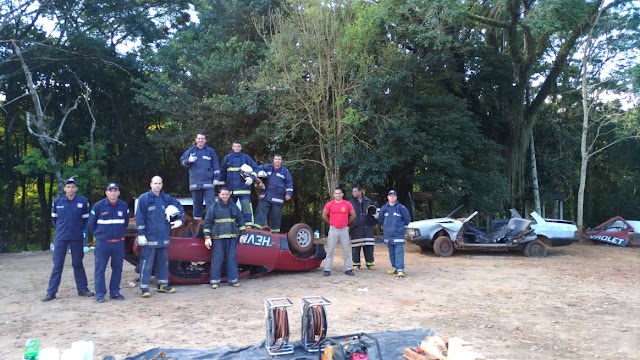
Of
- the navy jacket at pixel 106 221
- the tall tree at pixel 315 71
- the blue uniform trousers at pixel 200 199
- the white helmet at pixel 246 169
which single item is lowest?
the navy jacket at pixel 106 221

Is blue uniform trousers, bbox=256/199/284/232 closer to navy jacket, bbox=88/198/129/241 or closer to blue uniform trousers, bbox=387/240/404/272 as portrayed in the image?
blue uniform trousers, bbox=387/240/404/272

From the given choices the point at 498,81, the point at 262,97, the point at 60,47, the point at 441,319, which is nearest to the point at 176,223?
the point at 441,319

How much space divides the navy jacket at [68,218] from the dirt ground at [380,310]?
0.99 meters

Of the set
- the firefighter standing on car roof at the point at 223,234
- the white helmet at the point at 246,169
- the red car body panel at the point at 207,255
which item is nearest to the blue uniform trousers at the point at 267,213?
the red car body panel at the point at 207,255

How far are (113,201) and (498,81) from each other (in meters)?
15.6

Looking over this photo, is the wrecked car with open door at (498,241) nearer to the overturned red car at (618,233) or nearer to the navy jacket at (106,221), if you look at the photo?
the overturned red car at (618,233)

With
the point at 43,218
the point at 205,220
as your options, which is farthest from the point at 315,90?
the point at 43,218

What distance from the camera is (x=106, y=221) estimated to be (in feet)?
23.9

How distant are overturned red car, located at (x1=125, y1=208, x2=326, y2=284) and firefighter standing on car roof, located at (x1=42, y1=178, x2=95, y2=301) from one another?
0.84 m

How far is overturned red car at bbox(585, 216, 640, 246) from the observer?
15.1 m

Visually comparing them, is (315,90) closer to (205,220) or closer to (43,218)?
(205,220)

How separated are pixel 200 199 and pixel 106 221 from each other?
2.14 meters

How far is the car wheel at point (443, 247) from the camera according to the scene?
484 inches

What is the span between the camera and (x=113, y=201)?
24.3 feet
